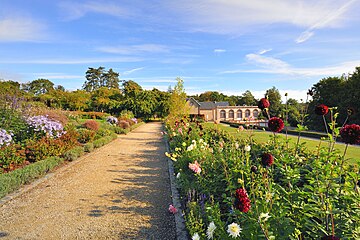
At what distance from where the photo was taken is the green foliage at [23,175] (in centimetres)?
460

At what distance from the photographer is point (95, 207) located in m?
4.18

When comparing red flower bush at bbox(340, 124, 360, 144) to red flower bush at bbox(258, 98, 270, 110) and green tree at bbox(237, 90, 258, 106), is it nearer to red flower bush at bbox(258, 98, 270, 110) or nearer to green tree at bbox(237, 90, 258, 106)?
red flower bush at bbox(258, 98, 270, 110)

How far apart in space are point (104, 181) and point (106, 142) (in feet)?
18.4

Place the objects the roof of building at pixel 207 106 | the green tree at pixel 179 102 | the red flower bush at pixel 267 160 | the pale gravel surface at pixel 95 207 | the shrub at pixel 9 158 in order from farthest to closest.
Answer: the roof of building at pixel 207 106
the green tree at pixel 179 102
the shrub at pixel 9 158
the pale gravel surface at pixel 95 207
the red flower bush at pixel 267 160

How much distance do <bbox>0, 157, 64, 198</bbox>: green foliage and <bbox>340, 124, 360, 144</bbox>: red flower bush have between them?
5563mm

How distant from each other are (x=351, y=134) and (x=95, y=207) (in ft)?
13.4

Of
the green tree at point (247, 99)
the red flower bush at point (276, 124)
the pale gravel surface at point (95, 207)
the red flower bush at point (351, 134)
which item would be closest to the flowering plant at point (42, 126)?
the pale gravel surface at point (95, 207)

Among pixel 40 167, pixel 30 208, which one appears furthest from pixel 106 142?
pixel 30 208

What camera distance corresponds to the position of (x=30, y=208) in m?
4.18

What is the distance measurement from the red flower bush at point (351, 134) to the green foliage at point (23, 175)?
556 centimetres

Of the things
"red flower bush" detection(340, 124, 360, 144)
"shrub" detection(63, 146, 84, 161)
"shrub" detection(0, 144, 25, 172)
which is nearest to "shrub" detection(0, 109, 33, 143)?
"shrub" detection(63, 146, 84, 161)

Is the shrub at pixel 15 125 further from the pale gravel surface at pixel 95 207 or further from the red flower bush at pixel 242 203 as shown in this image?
the red flower bush at pixel 242 203

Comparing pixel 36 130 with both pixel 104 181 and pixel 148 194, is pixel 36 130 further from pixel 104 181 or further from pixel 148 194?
pixel 148 194

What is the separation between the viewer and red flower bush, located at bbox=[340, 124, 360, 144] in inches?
54.6
